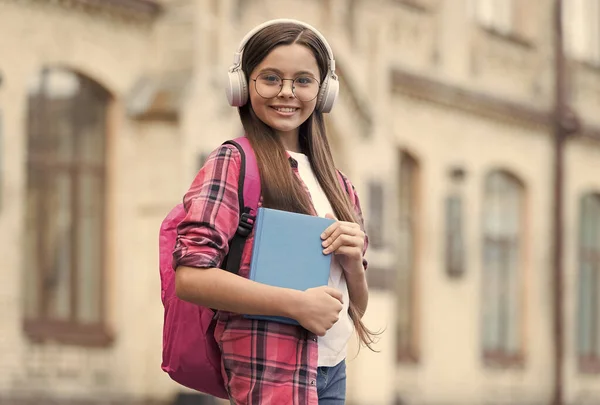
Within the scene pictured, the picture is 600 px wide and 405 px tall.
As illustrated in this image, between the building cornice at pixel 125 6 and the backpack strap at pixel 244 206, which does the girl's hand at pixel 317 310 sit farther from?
the building cornice at pixel 125 6

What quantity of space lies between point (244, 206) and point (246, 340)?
0.93 ft

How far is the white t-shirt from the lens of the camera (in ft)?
9.78

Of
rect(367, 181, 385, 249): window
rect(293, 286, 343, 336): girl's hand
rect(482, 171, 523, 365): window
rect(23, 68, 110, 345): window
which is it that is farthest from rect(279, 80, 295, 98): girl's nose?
rect(482, 171, 523, 365): window

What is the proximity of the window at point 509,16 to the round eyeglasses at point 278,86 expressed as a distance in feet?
47.7

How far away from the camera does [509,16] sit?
18172mm

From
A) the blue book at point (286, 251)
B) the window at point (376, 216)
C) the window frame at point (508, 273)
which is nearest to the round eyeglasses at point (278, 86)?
the blue book at point (286, 251)

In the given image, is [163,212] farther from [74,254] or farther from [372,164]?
[372,164]

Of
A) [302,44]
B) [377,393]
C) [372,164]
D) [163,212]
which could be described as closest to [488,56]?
[372,164]

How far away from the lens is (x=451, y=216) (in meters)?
15.9

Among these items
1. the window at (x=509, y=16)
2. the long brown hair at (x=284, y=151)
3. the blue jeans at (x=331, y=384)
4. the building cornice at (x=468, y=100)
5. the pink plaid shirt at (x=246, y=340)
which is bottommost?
the blue jeans at (x=331, y=384)

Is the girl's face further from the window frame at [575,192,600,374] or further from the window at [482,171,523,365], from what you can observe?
the window frame at [575,192,600,374]

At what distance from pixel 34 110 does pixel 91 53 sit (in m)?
0.78

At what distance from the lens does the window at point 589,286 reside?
19156mm

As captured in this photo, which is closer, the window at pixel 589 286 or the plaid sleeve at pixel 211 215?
the plaid sleeve at pixel 211 215
